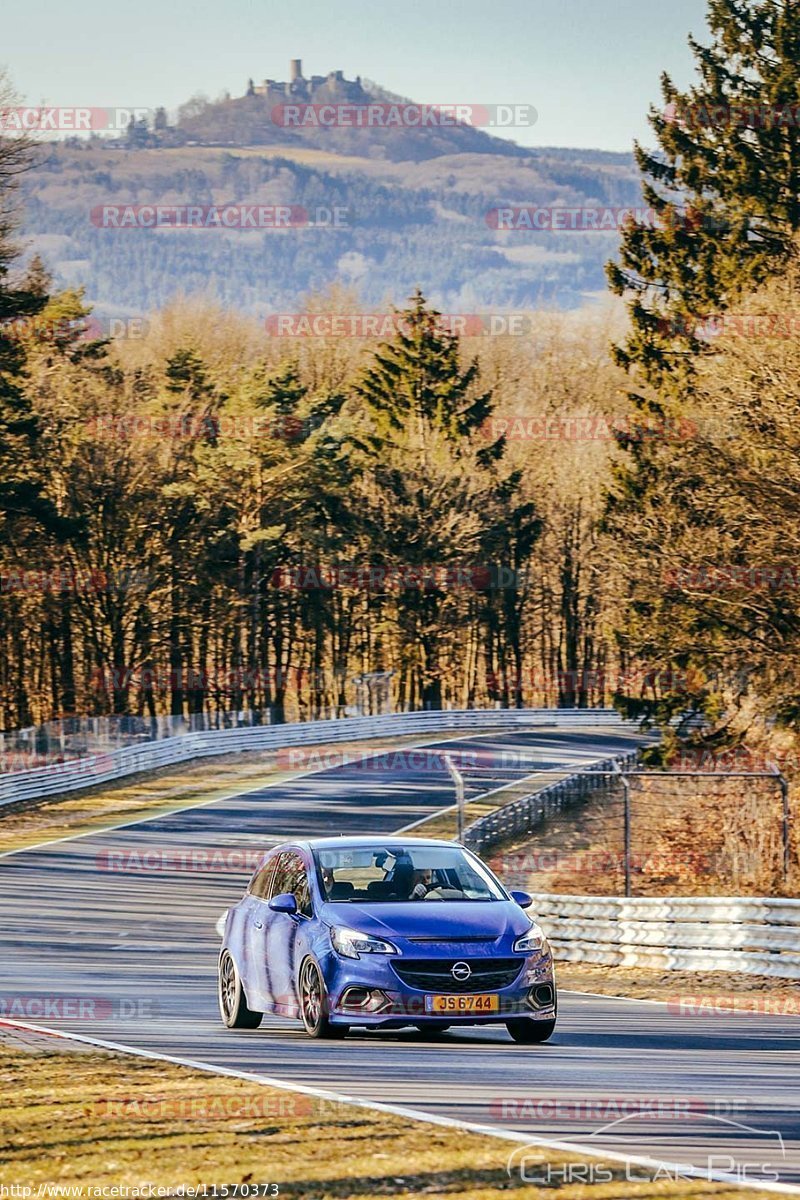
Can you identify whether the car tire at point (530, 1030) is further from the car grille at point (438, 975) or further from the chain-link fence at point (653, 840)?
the chain-link fence at point (653, 840)

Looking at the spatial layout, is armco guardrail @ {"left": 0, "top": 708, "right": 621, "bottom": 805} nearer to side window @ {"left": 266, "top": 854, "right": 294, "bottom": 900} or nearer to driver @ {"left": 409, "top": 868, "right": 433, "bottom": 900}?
side window @ {"left": 266, "top": 854, "right": 294, "bottom": 900}

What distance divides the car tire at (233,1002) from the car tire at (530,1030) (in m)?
2.37

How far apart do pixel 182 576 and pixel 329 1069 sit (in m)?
57.5

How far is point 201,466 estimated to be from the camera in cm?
7225

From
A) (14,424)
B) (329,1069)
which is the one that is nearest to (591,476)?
(14,424)

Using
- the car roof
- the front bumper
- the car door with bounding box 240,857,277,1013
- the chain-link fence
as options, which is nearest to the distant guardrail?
the chain-link fence

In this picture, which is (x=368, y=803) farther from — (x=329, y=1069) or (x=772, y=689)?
(x=329, y=1069)

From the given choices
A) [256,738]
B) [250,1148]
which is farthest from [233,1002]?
[256,738]

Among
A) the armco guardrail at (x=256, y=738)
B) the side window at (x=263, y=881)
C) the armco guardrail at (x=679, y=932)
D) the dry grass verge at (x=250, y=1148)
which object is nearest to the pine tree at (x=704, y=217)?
the armco guardrail at (x=256, y=738)

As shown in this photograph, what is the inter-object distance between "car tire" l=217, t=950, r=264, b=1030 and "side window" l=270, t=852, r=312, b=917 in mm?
765

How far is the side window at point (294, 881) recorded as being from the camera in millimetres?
14281

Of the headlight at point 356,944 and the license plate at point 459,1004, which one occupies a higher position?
the headlight at point 356,944

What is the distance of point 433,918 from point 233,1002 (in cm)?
254

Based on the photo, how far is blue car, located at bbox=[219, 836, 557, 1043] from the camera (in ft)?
43.1
